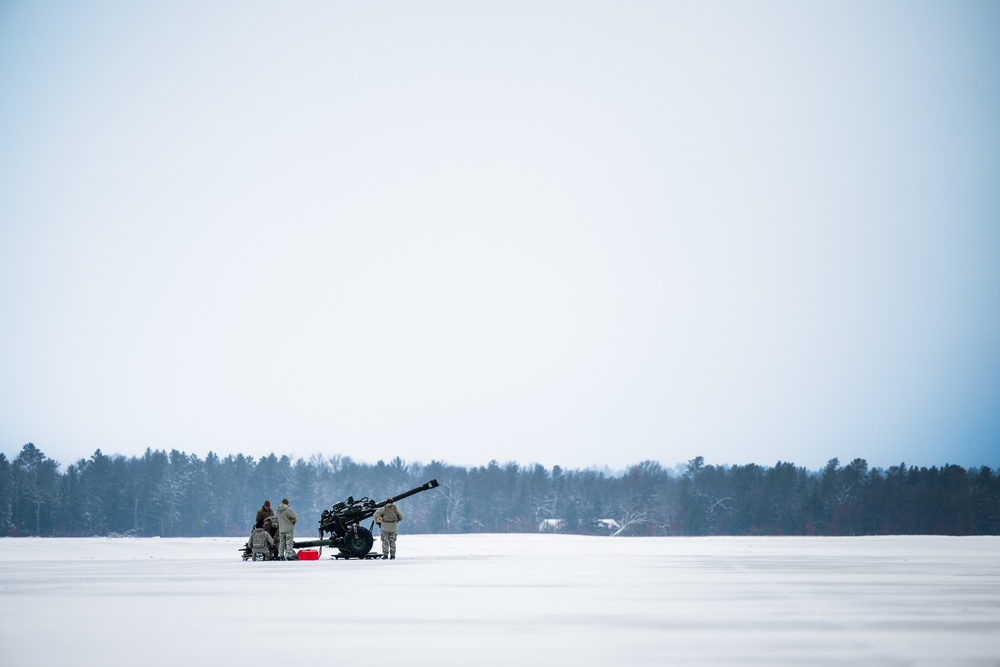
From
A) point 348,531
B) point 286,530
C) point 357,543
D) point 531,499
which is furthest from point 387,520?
point 531,499

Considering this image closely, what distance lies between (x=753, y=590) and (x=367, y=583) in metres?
7.61

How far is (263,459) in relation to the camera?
19050cm

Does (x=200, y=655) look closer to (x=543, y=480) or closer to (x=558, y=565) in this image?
(x=558, y=565)

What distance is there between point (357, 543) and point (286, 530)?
8.61ft

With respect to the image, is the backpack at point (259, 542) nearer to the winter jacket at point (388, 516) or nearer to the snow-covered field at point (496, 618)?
the winter jacket at point (388, 516)

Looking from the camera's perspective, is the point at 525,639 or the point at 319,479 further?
the point at 319,479

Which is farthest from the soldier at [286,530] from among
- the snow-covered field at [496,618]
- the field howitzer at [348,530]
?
the snow-covered field at [496,618]

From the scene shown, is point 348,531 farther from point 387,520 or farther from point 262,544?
point 262,544

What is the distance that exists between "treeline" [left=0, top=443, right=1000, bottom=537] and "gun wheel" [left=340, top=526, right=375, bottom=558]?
116m

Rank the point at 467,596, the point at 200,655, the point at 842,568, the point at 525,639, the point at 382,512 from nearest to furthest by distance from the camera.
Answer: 1. the point at 200,655
2. the point at 525,639
3. the point at 467,596
4. the point at 842,568
5. the point at 382,512

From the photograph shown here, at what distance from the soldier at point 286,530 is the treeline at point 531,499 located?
11759 centimetres

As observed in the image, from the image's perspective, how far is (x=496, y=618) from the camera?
16.4 m

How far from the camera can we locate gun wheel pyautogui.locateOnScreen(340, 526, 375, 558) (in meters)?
38.3

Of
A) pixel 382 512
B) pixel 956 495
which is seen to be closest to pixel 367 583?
pixel 382 512
